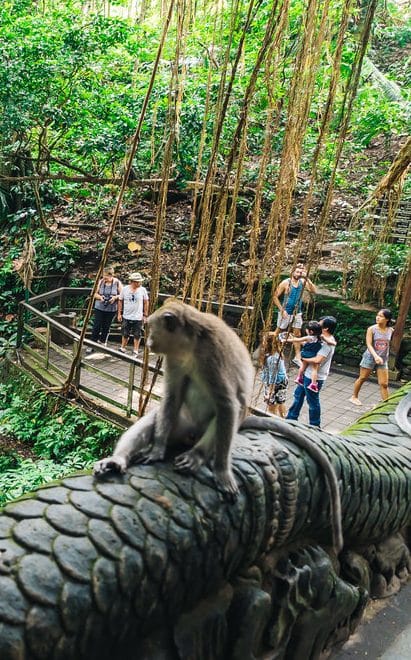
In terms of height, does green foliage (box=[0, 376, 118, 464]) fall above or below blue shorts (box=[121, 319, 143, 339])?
below

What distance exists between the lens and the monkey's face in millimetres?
2312

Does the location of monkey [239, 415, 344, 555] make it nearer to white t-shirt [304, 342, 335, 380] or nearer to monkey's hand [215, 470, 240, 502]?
monkey's hand [215, 470, 240, 502]

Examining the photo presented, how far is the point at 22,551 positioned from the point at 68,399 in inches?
239

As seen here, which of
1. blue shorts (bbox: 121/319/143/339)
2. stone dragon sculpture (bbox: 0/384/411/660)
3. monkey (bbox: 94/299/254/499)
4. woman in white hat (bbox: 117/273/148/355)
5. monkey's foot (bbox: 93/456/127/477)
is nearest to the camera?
stone dragon sculpture (bbox: 0/384/411/660)

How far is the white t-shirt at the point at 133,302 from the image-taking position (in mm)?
8273

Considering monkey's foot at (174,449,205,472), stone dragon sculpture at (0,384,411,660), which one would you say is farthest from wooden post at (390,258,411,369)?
monkey's foot at (174,449,205,472)

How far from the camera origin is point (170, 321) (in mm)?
2314

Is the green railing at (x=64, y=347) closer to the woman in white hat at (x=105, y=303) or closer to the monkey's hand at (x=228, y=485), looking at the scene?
the woman in white hat at (x=105, y=303)

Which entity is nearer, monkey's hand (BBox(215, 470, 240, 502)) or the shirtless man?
monkey's hand (BBox(215, 470, 240, 502))

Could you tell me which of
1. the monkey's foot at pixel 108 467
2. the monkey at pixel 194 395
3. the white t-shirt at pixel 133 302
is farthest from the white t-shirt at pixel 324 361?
the monkey's foot at pixel 108 467

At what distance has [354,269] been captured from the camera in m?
10.4

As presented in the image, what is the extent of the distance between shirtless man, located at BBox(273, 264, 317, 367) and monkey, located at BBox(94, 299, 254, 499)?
439 mm

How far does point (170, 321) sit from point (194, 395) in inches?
13.6

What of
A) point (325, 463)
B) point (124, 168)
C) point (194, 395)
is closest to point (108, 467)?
point (194, 395)
